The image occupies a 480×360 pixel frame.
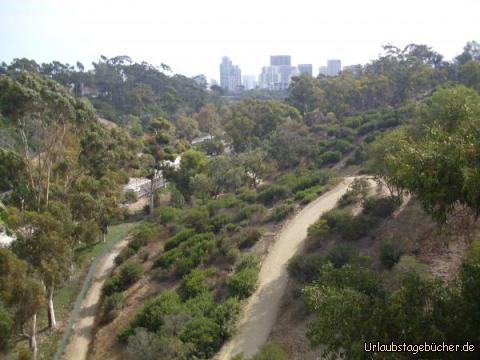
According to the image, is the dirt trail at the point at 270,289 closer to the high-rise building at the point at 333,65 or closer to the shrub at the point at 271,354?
the shrub at the point at 271,354

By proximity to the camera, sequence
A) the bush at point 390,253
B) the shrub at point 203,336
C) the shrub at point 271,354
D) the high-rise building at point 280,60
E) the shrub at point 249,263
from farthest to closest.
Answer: the high-rise building at point 280,60 < the shrub at point 249,263 < the bush at point 390,253 < the shrub at point 203,336 < the shrub at point 271,354

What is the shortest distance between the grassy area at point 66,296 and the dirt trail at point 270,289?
21.3 ft

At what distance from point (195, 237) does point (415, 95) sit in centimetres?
3468

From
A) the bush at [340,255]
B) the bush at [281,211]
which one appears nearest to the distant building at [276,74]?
the bush at [281,211]

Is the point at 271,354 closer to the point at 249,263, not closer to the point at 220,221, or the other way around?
the point at 249,263

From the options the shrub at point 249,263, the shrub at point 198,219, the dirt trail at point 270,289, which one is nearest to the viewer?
the dirt trail at point 270,289

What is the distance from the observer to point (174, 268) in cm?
1750

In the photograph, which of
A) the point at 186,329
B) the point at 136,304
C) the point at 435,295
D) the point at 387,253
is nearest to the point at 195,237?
the point at 136,304

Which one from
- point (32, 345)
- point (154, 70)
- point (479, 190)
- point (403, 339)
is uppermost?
point (154, 70)

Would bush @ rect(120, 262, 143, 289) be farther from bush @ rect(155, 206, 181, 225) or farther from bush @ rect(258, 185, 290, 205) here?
bush @ rect(258, 185, 290, 205)

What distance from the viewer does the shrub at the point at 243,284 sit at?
1370 centimetres

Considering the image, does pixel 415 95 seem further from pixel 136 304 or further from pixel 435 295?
pixel 435 295

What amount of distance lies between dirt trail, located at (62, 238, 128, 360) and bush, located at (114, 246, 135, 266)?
0.49m

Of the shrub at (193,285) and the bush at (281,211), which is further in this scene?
the bush at (281,211)
